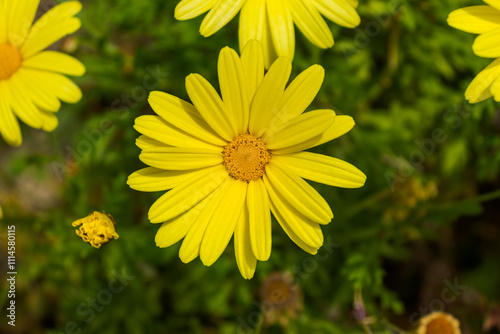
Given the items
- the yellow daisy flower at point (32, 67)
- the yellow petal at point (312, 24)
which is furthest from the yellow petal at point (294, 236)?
the yellow daisy flower at point (32, 67)

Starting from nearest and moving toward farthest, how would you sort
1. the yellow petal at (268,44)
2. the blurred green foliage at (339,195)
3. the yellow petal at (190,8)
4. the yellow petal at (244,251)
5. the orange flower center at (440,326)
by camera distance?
1. the yellow petal at (244,251)
2. the yellow petal at (190,8)
3. the yellow petal at (268,44)
4. the orange flower center at (440,326)
5. the blurred green foliage at (339,195)

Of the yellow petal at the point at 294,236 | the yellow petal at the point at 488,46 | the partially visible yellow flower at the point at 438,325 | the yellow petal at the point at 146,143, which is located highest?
the yellow petal at the point at 146,143

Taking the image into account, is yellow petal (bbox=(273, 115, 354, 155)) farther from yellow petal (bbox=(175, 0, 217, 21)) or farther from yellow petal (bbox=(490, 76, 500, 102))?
yellow petal (bbox=(175, 0, 217, 21))

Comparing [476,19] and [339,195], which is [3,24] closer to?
[476,19]

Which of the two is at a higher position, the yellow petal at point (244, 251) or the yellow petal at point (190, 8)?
the yellow petal at point (190, 8)

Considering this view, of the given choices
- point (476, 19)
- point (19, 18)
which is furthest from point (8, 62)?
point (476, 19)

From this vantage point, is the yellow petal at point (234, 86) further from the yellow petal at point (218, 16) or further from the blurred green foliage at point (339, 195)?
the blurred green foliage at point (339, 195)

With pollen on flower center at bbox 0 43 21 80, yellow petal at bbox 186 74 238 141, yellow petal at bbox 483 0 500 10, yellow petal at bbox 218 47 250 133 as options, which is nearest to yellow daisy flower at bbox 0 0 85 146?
pollen on flower center at bbox 0 43 21 80
